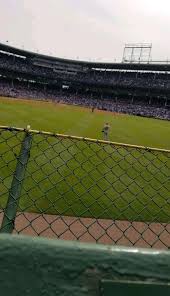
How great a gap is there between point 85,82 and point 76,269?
88.2 meters

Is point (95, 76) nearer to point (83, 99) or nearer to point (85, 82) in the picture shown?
point (85, 82)

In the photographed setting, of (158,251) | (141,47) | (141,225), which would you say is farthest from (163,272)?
(141,47)

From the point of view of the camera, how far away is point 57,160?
14477 millimetres

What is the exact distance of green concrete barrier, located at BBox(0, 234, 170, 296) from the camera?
1.24 m

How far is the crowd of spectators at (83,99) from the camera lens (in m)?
72.9

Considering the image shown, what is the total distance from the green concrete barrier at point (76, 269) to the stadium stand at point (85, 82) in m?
74.1

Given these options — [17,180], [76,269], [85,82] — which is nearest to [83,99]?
[85,82]

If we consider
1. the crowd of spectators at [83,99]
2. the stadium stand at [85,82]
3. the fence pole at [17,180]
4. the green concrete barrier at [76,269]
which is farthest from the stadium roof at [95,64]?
the green concrete barrier at [76,269]

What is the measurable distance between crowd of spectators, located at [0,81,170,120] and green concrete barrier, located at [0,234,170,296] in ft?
223

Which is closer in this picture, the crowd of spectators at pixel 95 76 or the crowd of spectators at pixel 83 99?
the crowd of spectators at pixel 83 99

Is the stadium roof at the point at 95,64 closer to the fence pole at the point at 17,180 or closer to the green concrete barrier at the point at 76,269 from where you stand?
the fence pole at the point at 17,180

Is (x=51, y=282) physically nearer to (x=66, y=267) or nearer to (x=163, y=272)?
(x=66, y=267)

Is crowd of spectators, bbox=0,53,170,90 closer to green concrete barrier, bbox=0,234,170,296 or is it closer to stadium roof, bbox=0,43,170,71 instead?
stadium roof, bbox=0,43,170,71

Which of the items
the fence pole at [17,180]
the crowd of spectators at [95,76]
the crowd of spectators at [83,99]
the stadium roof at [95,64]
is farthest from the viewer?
the crowd of spectators at [95,76]
